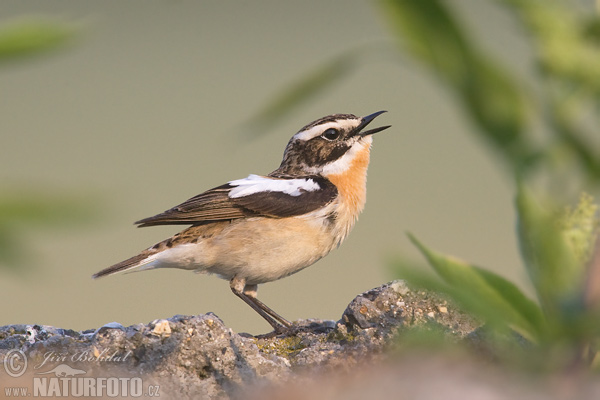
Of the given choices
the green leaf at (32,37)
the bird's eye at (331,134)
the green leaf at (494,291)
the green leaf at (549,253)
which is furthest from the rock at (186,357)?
the bird's eye at (331,134)

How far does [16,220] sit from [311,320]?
576 centimetres

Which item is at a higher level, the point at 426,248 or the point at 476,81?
the point at 476,81

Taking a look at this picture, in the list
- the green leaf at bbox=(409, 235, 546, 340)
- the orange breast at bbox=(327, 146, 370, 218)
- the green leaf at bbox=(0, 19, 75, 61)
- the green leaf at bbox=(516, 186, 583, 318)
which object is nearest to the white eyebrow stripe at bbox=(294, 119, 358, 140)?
the orange breast at bbox=(327, 146, 370, 218)

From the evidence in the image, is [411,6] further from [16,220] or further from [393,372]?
[393,372]

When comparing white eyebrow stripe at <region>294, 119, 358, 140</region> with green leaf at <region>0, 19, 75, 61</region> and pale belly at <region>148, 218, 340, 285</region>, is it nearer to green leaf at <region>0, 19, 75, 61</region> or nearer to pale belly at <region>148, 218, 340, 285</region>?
pale belly at <region>148, 218, 340, 285</region>

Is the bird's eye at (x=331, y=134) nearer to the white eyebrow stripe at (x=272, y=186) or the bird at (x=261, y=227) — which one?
the bird at (x=261, y=227)

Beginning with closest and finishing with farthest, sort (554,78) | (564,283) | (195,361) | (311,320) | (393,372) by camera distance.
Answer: (554,78)
(564,283)
(393,372)
(195,361)
(311,320)

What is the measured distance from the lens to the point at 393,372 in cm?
187

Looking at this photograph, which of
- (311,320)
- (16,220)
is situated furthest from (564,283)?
(311,320)

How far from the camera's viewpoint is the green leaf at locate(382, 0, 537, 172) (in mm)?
1134

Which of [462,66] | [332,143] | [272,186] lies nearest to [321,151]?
[332,143]

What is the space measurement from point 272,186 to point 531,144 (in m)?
6.04
